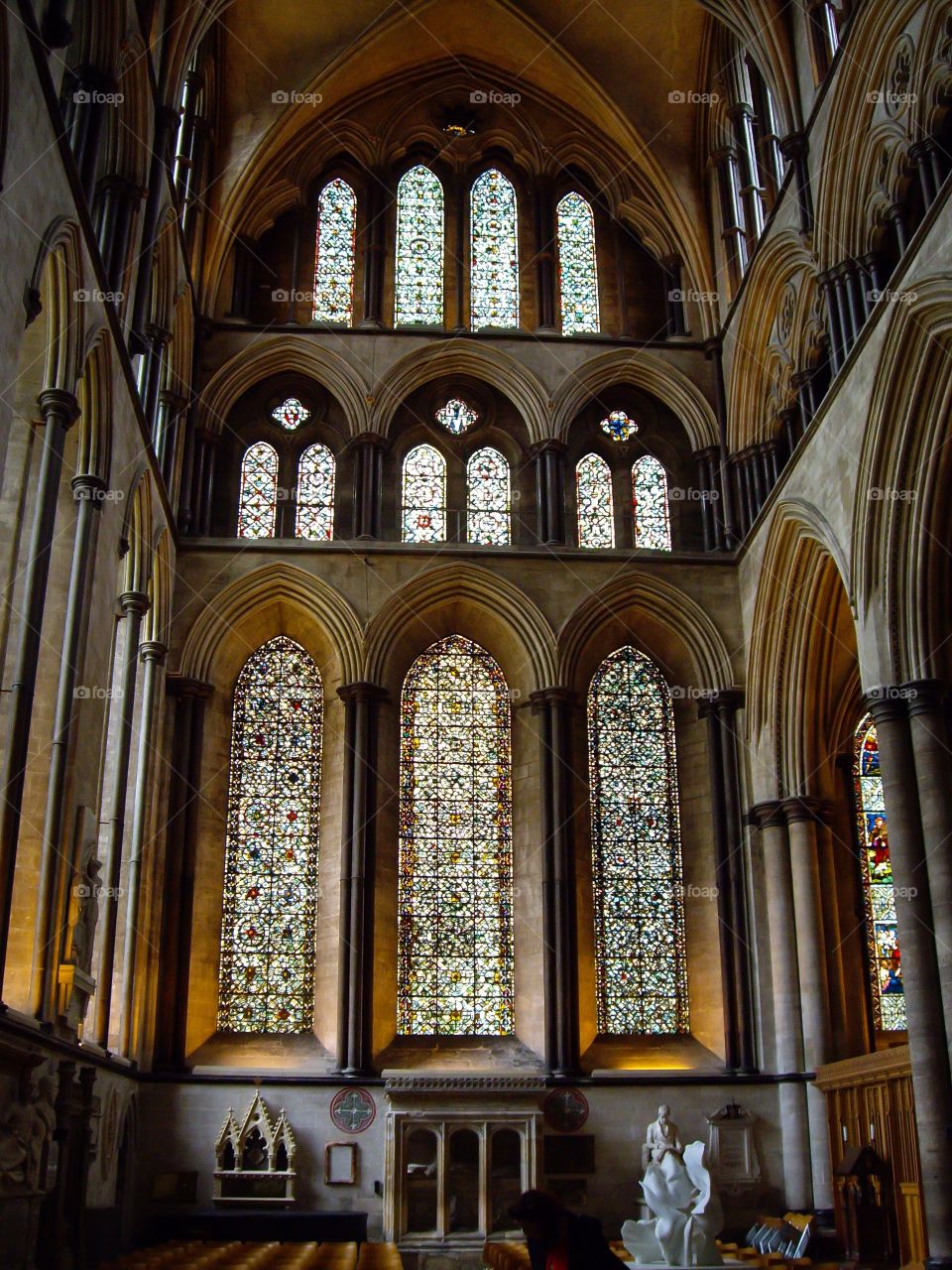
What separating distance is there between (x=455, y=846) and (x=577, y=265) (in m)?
9.32

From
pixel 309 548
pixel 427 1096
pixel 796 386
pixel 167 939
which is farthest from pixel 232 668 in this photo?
pixel 796 386

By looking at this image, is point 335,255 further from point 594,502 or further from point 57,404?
point 57,404

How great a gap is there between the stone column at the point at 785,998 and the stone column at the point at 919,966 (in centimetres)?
393

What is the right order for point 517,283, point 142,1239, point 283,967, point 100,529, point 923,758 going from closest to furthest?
point 923,758
point 100,529
point 142,1239
point 283,967
point 517,283

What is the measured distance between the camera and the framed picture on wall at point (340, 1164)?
15.9 m

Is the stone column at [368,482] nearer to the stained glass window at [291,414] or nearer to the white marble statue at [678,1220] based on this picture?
the stained glass window at [291,414]

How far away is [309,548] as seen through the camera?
18828 mm

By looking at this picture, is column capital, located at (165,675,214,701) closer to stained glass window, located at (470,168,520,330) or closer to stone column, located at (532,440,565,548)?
stone column, located at (532,440,565,548)

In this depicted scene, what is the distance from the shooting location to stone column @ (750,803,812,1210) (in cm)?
1598

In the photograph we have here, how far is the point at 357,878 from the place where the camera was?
56.4 feet

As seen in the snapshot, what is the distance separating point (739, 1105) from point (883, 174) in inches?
418

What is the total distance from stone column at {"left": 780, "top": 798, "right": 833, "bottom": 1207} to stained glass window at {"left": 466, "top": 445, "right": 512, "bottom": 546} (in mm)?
5656

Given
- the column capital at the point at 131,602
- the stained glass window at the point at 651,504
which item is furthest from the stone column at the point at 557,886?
the column capital at the point at 131,602

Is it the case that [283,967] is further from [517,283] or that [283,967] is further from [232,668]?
[517,283]
